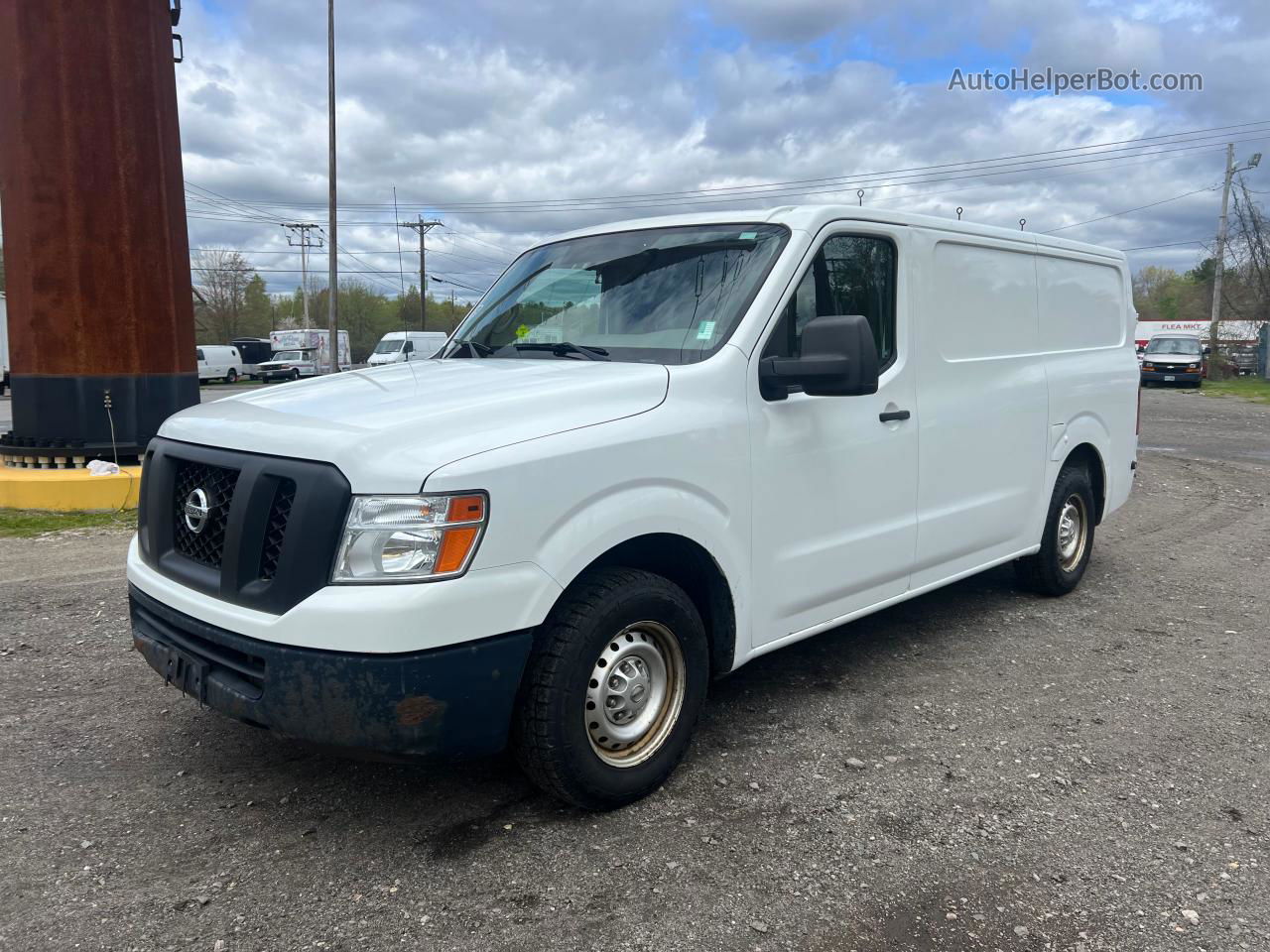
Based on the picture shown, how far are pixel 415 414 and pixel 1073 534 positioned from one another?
4594 millimetres

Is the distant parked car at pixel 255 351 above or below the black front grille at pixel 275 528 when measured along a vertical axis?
above

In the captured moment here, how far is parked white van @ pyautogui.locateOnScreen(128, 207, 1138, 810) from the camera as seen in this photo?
2715 mm

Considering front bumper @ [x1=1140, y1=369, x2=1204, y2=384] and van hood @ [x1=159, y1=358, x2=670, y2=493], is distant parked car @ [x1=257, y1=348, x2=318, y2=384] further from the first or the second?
van hood @ [x1=159, y1=358, x2=670, y2=493]

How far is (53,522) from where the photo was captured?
26.2 ft

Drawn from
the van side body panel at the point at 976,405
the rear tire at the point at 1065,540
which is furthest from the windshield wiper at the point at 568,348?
the rear tire at the point at 1065,540

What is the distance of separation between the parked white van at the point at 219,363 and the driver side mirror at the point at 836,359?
43.4m

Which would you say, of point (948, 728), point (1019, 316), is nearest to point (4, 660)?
point (948, 728)

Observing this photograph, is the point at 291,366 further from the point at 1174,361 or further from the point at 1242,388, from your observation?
the point at 1242,388

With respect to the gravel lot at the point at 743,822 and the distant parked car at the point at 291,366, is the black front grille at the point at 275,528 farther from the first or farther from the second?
the distant parked car at the point at 291,366

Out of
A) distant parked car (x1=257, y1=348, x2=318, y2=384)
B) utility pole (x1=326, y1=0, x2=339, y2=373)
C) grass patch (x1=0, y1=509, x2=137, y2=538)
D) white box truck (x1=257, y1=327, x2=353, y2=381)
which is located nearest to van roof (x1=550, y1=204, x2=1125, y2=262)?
grass patch (x1=0, y1=509, x2=137, y2=538)

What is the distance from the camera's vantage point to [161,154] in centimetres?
891

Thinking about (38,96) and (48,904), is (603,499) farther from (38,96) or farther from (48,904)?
(38,96)

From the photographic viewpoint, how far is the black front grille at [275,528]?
284cm

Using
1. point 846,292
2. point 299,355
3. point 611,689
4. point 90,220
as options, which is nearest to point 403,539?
point 611,689
